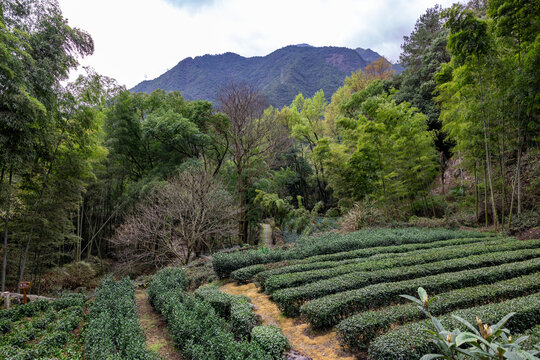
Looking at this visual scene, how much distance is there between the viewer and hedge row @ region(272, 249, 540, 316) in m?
4.65

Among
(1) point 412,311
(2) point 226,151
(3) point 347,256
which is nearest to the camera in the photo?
(1) point 412,311

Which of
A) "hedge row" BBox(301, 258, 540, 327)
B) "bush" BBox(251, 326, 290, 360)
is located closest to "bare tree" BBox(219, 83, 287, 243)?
"hedge row" BBox(301, 258, 540, 327)

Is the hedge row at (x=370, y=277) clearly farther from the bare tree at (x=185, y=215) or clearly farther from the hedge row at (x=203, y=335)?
the bare tree at (x=185, y=215)

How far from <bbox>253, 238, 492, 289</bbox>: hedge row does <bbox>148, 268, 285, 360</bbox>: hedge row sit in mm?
1859

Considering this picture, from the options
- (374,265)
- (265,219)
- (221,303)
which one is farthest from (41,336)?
(265,219)

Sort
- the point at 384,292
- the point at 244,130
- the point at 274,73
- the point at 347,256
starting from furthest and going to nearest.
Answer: the point at 274,73
the point at 244,130
the point at 347,256
the point at 384,292

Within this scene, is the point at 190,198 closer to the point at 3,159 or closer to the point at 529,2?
the point at 3,159

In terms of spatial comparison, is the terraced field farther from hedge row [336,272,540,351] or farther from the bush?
the bush

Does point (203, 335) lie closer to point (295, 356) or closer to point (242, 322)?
point (242, 322)

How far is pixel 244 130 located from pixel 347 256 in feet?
26.2

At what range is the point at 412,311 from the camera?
11.7ft

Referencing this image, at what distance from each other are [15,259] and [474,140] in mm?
18225

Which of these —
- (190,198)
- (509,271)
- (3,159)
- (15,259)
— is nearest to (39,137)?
(3,159)

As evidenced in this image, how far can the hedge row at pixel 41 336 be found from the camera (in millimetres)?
3918
